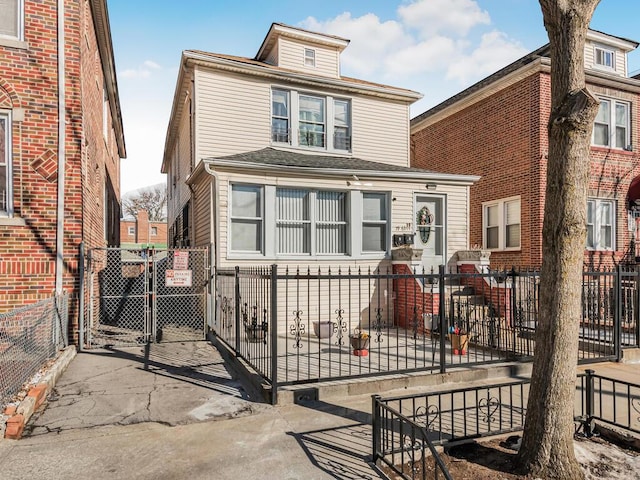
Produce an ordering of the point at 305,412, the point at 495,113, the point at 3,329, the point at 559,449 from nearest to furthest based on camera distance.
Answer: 1. the point at 559,449
2. the point at 3,329
3. the point at 305,412
4. the point at 495,113

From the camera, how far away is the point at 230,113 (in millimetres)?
12000

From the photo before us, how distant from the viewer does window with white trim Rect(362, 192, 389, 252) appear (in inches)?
452

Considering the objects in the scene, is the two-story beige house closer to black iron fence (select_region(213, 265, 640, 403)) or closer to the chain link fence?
black iron fence (select_region(213, 265, 640, 403))

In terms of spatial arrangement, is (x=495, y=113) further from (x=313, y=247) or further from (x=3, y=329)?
(x=3, y=329)

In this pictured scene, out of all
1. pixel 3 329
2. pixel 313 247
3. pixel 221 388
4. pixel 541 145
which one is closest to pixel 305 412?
pixel 221 388

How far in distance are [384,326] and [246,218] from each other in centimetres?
449

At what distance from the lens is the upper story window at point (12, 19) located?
7738mm

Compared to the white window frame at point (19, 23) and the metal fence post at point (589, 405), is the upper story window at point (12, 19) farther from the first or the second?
the metal fence post at point (589, 405)

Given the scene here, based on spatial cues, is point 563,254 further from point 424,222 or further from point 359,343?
point 424,222

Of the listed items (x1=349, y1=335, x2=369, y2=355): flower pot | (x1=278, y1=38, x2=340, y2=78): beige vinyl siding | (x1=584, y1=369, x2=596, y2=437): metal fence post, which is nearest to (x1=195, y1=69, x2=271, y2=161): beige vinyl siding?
(x1=278, y1=38, x2=340, y2=78): beige vinyl siding

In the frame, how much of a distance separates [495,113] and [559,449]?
44.1ft

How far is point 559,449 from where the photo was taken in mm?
3822

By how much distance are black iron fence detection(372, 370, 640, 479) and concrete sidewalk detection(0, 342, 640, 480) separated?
0.30 meters

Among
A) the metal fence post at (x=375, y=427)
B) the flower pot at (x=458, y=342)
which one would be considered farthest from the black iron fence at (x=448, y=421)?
the flower pot at (x=458, y=342)
